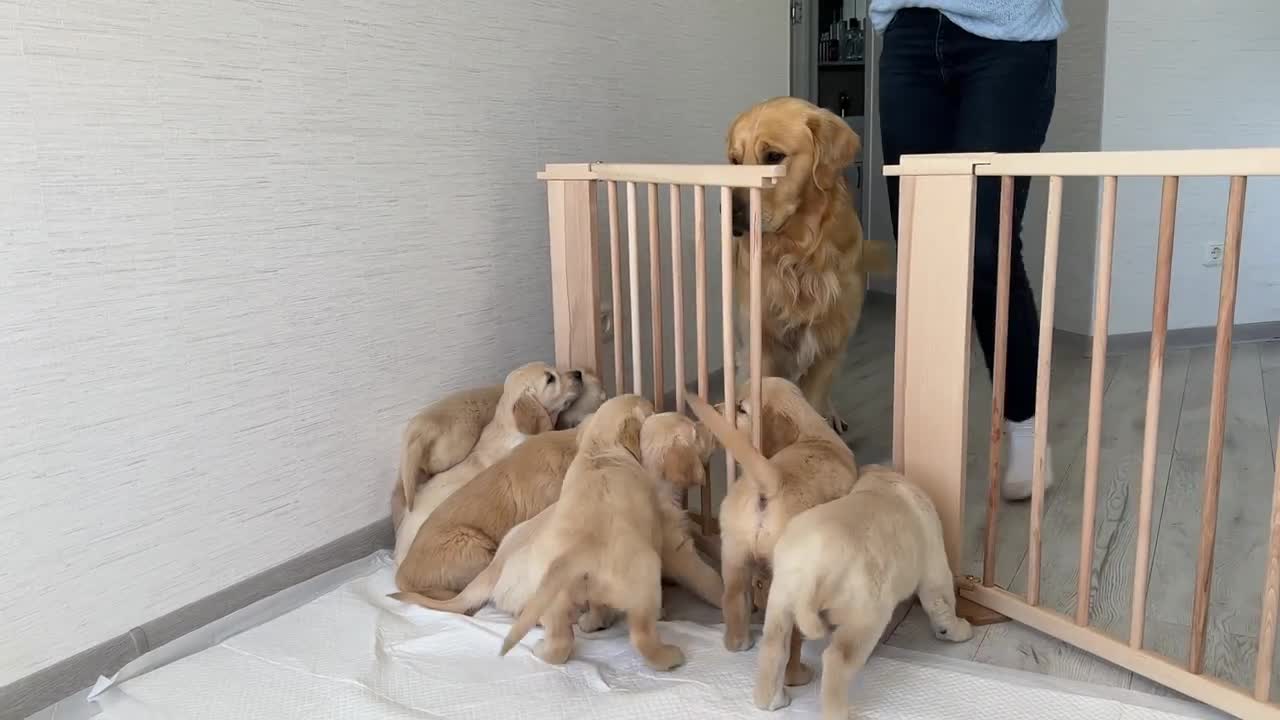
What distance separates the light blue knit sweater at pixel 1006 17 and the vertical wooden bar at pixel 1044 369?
0.57 metres

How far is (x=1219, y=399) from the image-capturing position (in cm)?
118

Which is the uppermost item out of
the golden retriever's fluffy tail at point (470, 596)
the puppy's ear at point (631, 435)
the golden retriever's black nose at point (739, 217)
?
the golden retriever's black nose at point (739, 217)

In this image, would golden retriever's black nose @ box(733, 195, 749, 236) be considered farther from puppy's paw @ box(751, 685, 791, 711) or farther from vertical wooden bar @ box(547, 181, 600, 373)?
puppy's paw @ box(751, 685, 791, 711)

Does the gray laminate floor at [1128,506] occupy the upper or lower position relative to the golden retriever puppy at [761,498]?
lower

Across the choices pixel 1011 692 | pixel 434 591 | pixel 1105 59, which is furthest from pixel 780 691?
pixel 1105 59

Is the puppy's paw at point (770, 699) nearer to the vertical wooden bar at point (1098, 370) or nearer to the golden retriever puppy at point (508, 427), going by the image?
the vertical wooden bar at point (1098, 370)

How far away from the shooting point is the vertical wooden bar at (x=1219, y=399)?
1.13m

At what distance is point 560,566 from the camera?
133 centimetres

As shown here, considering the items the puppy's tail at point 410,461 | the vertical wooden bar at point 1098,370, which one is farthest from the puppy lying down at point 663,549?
the vertical wooden bar at point 1098,370

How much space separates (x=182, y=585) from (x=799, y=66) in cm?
376

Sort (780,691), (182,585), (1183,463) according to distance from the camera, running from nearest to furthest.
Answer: (780,691), (182,585), (1183,463)

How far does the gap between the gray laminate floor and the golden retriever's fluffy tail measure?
2.16 ft

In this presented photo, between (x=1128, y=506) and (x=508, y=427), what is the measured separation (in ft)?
4.35

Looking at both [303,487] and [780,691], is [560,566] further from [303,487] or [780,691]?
[303,487]
